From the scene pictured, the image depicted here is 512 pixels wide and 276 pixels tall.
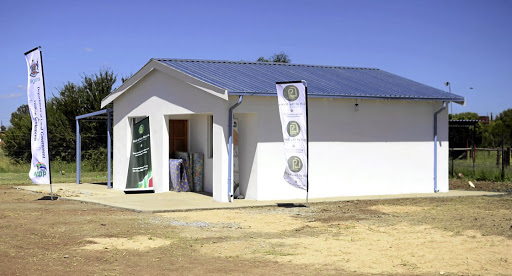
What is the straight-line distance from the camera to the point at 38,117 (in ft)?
60.7

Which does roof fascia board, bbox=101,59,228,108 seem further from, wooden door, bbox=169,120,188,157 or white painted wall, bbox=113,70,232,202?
wooden door, bbox=169,120,188,157

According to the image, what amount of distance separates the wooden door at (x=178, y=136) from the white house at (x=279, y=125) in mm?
35

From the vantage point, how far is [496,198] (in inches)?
776

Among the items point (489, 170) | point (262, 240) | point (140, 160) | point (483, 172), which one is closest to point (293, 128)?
point (262, 240)

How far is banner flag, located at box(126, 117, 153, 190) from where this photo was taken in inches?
840

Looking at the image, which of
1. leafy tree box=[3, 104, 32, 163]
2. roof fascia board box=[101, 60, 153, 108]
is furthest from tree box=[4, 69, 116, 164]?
roof fascia board box=[101, 60, 153, 108]

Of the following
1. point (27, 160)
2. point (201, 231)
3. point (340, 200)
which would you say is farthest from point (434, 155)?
point (27, 160)

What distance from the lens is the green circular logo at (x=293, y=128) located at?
1680 cm

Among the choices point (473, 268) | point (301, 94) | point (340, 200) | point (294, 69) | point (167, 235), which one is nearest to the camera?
point (473, 268)

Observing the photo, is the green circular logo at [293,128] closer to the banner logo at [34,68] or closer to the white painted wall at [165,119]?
the white painted wall at [165,119]

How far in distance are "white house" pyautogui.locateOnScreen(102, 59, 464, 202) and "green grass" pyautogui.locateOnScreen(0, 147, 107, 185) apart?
213 inches

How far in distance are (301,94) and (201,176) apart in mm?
5655

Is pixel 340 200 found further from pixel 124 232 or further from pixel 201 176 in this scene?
pixel 124 232

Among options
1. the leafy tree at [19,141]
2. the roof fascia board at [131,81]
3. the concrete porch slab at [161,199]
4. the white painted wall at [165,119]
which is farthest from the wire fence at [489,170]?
the leafy tree at [19,141]
